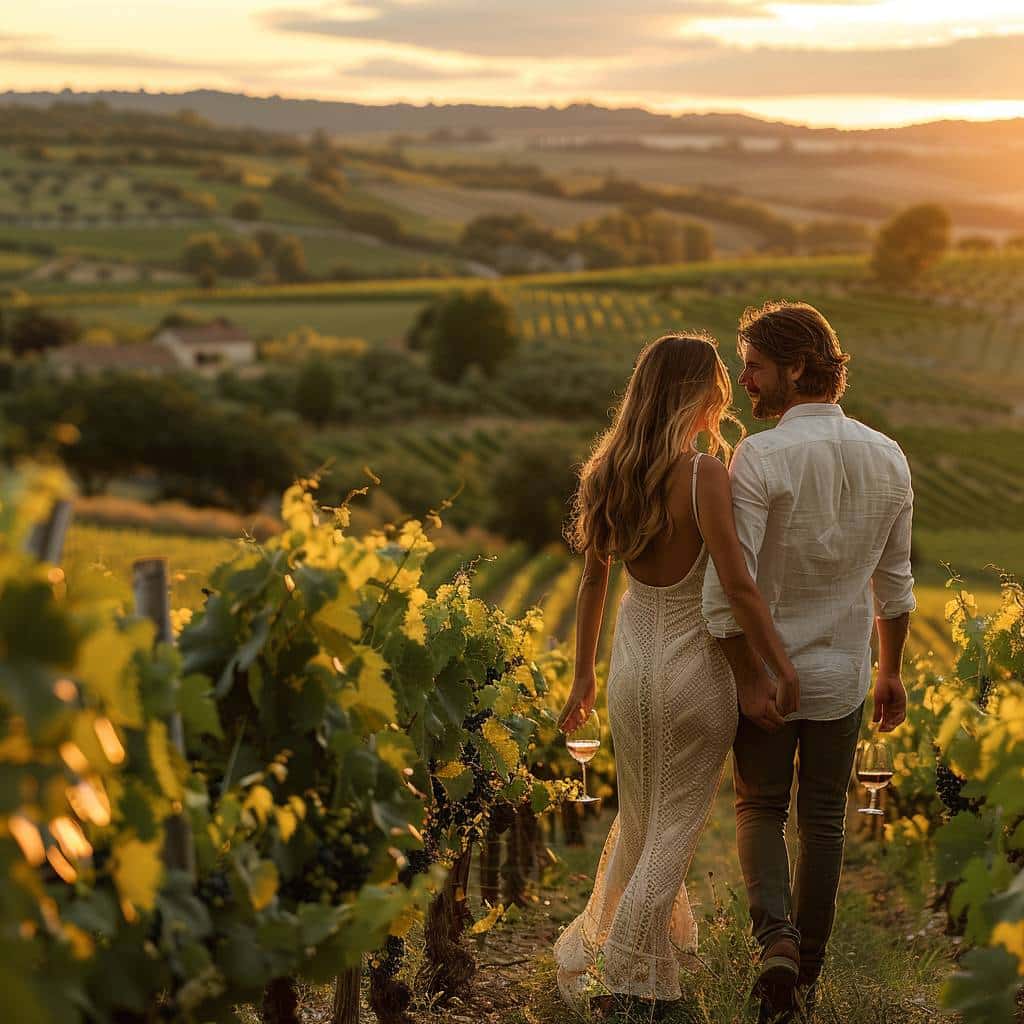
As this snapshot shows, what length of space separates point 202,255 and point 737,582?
335 feet

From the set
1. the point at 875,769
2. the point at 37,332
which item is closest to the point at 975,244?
the point at 37,332

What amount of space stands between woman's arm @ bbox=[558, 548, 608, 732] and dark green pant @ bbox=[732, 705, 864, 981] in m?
0.54

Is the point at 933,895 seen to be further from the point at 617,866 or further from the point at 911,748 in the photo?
the point at 617,866

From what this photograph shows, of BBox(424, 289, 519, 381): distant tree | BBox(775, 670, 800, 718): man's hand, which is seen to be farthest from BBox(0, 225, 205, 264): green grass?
BBox(775, 670, 800, 718): man's hand

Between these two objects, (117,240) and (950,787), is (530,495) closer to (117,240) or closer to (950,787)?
(950,787)

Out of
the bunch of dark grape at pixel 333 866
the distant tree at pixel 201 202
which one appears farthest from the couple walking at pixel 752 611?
the distant tree at pixel 201 202

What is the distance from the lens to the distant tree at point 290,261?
10162cm

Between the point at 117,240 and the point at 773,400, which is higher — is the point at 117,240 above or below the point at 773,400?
below

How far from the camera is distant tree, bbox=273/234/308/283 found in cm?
10162

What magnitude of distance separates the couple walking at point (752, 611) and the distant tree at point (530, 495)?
1599 inches

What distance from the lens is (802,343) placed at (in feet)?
11.5

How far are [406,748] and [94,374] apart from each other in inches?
2836

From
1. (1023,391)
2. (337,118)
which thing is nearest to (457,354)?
(1023,391)

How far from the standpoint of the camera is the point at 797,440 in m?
3.46
